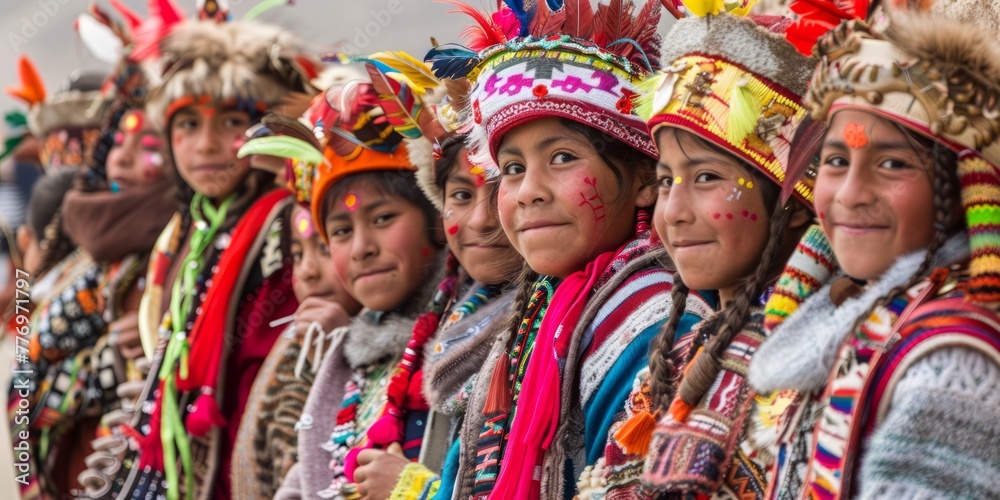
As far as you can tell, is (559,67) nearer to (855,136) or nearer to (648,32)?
(648,32)

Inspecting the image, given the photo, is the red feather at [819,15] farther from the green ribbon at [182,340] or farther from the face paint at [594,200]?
the green ribbon at [182,340]

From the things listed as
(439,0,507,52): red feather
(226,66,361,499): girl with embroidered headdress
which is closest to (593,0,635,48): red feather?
(439,0,507,52): red feather

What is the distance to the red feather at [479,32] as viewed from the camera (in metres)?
3.50

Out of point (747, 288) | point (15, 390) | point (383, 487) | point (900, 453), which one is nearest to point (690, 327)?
point (747, 288)

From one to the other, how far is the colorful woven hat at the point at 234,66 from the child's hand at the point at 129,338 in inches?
40.9

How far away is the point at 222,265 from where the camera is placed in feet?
17.4

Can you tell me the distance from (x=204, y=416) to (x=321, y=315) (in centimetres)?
80

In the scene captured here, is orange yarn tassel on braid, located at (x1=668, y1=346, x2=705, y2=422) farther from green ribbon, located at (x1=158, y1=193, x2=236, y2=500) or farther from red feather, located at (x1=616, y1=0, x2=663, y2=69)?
green ribbon, located at (x1=158, y1=193, x2=236, y2=500)

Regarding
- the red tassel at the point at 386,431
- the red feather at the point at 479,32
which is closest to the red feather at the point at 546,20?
the red feather at the point at 479,32

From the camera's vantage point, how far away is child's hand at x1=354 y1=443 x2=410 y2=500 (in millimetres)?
3643

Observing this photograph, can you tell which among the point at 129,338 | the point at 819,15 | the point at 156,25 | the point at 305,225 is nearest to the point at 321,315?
the point at 305,225

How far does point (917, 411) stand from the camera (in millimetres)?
1892

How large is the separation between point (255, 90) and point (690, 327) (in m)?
3.05

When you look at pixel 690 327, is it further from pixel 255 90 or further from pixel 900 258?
pixel 255 90
